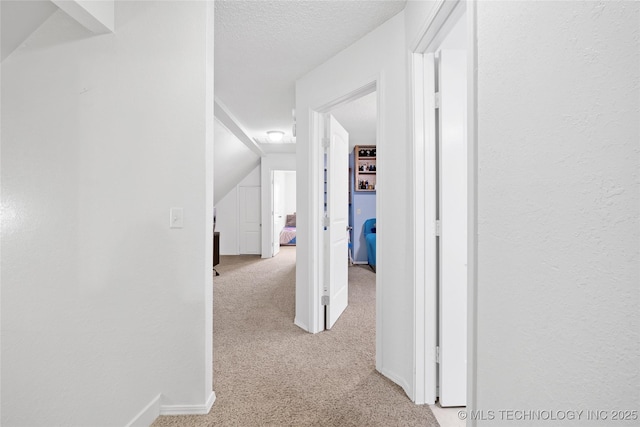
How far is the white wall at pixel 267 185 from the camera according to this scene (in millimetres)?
6602

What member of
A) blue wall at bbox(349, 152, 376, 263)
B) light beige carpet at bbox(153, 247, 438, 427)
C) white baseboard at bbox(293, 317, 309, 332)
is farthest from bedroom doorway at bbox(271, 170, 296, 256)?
white baseboard at bbox(293, 317, 309, 332)

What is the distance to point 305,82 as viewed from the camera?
2.76 m

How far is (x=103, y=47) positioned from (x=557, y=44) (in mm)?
1963

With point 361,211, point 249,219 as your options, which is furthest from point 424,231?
point 249,219

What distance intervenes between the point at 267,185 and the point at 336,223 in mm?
4048

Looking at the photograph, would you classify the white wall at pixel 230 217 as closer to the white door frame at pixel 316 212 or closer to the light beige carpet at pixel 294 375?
the light beige carpet at pixel 294 375

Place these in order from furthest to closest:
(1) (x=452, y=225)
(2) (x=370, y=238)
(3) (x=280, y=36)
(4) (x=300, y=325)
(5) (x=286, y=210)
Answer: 1. (5) (x=286, y=210)
2. (2) (x=370, y=238)
3. (4) (x=300, y=325)
4. (3) (x=280, y=36)
5. (1) (x=452, y=225)

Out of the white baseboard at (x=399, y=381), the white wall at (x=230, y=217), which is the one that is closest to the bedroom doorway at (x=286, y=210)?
the white wall at (x=230, y=217)

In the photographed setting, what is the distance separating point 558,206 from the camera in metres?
0.65

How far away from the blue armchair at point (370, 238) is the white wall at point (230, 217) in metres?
2.93

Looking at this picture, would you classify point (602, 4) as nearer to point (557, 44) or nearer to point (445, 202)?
point (557, 44)

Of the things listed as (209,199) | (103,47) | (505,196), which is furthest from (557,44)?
(103,47)

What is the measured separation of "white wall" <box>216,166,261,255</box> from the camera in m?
7.08

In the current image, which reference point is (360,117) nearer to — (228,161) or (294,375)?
(228,161)
